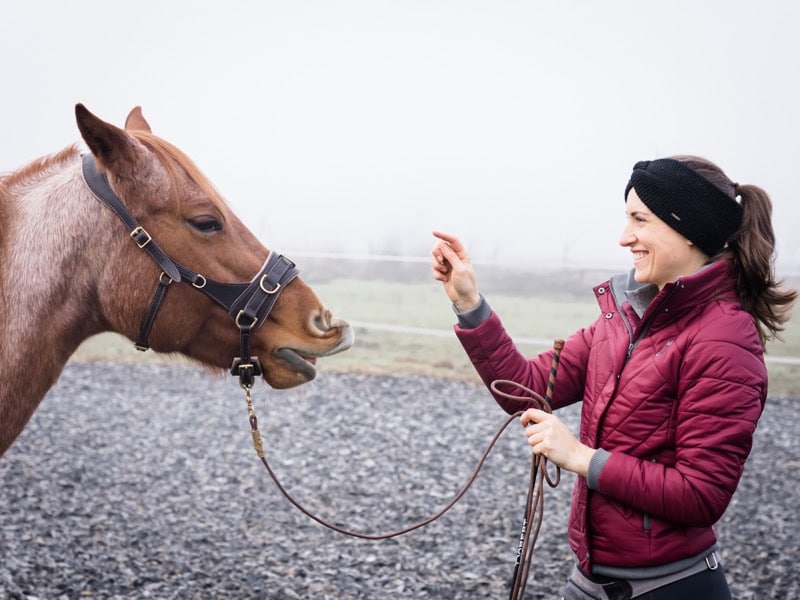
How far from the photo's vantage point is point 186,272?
189 cm

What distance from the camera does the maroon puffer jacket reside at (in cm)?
138

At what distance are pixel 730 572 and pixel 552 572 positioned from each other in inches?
40.9

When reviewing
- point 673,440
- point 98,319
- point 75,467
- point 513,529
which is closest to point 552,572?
point 513,529

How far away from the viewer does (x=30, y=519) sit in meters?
3.82

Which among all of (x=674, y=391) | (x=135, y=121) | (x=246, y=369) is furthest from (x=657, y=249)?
(x=135, y=121)

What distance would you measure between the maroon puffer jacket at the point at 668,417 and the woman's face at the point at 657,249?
0.08m

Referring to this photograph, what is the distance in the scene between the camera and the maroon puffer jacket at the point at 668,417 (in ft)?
4.51

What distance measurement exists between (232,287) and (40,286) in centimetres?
52

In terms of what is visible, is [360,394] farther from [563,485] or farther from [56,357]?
[56,357]

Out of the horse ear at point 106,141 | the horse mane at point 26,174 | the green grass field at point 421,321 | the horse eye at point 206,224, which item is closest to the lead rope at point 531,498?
the horse eye at point 206,224

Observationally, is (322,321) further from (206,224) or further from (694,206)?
(694,206)

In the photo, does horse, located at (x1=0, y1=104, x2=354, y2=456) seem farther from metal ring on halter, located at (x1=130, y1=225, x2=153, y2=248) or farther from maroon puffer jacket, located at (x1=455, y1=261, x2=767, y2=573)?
maroon puffer jacket, located at (x1=455, y1=261, x2=767, y2=573)

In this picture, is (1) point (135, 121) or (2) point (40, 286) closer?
(2) point (40, 286)

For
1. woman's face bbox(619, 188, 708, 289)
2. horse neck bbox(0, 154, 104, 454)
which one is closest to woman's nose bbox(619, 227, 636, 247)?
woman's face bbox(619, 188, 708, 289)
